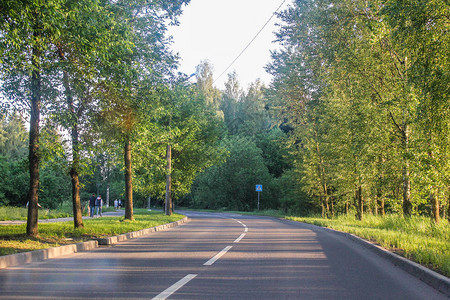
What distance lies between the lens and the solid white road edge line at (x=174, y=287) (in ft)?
17.3

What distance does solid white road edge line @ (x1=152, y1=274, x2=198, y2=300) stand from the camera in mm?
5285

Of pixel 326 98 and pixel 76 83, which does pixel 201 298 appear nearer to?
pixel 76 83

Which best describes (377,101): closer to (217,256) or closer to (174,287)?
(217,256)

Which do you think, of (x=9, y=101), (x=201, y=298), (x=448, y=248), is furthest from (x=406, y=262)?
(x=9, y=101)

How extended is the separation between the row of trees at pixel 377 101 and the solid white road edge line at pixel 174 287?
7469 millimetres

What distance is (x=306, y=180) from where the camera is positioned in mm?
32062

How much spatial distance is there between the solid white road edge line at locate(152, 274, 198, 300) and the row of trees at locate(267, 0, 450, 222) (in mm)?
7469

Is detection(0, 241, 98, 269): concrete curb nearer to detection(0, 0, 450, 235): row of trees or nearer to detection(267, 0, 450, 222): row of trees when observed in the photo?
detection(0, 0, 450, 235): row of trees

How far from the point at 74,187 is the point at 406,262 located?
36.2ft

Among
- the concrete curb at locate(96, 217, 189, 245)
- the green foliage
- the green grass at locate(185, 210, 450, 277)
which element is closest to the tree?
the concrete curb at locate(96, 217, 189, 245)

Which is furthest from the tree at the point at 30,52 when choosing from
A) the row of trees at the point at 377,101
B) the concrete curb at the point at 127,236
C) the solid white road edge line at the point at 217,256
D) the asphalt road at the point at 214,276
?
the row of trees at the point at 377,101

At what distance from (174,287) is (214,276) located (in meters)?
1.08

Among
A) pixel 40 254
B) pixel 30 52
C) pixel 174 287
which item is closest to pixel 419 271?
pixel 174 287

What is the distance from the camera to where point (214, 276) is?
22.2 ft
